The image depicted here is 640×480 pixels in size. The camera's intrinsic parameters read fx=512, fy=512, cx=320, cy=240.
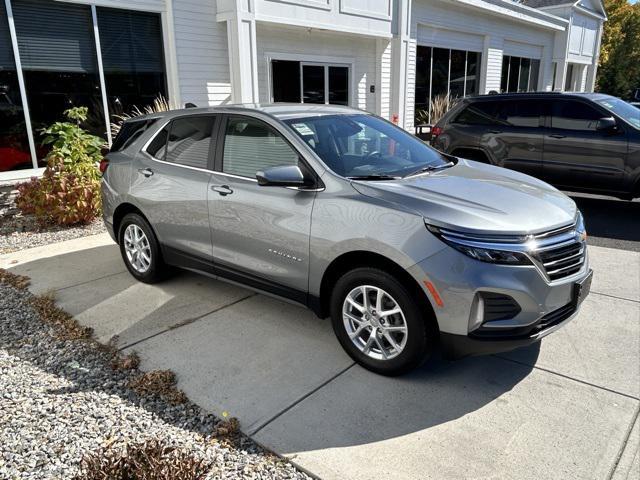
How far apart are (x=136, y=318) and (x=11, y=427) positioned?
5.09 feet

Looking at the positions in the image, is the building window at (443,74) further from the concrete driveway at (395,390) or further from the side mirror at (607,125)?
the concrete driveway at (395,390)

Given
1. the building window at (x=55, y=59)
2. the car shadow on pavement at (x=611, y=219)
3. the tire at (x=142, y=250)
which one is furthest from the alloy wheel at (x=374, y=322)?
the building window at (x=55, y=59)

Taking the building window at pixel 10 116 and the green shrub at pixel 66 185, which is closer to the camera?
the green shrub at pixel 66 185

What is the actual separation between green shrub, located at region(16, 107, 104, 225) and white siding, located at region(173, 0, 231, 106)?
2295 mm

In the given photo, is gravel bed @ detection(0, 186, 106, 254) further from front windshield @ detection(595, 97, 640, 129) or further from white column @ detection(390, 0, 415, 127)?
white column @ detection(390, 0, 415, 127)

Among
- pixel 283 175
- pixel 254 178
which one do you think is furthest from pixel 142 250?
pixel 283 175

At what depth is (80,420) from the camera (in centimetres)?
299

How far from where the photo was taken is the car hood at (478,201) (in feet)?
10.0

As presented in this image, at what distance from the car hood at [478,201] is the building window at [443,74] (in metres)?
13.1

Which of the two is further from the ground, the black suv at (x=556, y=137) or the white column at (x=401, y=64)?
the white column at (x=401, y=64)

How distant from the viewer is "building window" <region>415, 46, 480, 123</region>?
16.2 meters

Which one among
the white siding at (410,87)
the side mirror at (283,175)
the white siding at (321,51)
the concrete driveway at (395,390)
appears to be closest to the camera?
the concrete driveway at (395,390)

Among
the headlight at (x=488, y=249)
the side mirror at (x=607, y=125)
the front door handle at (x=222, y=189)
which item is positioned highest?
the side mirror at (x=607, y=125)

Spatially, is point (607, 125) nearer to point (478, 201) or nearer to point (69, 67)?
point (478, 201)
